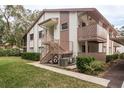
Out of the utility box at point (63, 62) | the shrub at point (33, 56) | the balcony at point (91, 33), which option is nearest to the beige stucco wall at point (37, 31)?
the shrub at point (33, 56)

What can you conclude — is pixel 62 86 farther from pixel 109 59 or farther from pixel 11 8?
pixel 11 8

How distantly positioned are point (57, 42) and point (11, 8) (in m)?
23.0

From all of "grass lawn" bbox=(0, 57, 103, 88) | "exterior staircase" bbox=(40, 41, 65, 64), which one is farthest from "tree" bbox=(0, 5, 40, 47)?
"grass lawn" bbox=(0, 57, 103, 88)

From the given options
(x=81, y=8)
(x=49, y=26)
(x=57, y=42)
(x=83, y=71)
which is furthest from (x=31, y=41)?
(x=83, y=71)

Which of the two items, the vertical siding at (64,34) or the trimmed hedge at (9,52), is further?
the trimmed hedge at (9,52)

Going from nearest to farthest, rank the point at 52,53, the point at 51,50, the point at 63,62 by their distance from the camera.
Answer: the point at 63,62, the point at 52,53, the point at 51,50

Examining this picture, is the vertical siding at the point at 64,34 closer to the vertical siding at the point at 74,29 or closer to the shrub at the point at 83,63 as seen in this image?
the vertical siding at the point at 74,29

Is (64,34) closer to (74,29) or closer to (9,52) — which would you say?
(74,29)

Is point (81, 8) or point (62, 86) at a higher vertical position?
point (81, 8)

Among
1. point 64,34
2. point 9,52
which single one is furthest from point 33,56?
point 9,52

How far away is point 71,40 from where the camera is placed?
23344 millimetres

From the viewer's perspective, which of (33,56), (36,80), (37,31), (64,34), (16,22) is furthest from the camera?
(16,22)

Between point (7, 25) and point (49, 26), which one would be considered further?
point (7, 25)

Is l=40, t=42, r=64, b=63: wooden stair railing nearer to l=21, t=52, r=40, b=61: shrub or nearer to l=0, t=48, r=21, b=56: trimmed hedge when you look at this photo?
l=21, t=52, r=40, b=61: shrub
